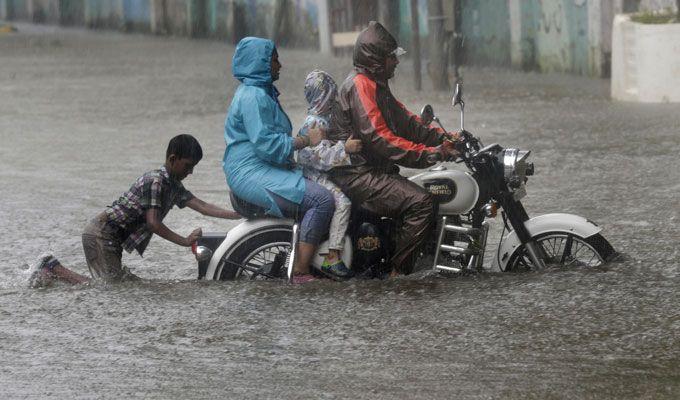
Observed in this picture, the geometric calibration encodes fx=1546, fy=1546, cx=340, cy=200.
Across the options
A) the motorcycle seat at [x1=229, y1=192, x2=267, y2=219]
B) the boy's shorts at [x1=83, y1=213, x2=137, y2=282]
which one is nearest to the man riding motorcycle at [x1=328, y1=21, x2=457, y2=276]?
the motorcycle seat at [x1=229, y1=192, x2=267, y2=219]

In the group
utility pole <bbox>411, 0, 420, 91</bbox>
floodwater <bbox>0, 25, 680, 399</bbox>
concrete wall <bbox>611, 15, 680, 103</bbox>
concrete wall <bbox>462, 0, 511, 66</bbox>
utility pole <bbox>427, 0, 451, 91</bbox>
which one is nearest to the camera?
floodwater <bbox>0, 25, 680, 399</bbox>

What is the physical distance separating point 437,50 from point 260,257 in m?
12.5

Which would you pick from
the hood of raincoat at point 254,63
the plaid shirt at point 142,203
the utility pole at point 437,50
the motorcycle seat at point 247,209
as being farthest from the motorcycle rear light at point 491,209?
the utility pole at point 437,50

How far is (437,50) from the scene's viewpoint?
20.0m

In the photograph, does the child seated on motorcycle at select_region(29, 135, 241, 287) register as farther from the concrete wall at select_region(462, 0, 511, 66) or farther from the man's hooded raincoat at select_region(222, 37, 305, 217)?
→ the concrete wall at select_region(462, 0, 511, 66)

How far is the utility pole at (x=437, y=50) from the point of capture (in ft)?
65.4

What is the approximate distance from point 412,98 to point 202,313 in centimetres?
1190

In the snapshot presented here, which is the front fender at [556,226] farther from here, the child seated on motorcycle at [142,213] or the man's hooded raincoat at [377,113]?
the child seated on motorcycle at [142,213]


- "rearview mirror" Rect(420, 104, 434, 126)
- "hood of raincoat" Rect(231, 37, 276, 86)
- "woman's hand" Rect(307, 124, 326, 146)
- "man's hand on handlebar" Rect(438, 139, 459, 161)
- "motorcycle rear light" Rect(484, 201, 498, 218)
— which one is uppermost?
"hood of raincoat" Rect(231, 37, 276, 86)

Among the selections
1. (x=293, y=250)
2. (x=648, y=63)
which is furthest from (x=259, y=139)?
(x=648, y=63)

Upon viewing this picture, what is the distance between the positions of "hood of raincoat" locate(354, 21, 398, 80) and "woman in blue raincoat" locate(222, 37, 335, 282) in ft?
1.38

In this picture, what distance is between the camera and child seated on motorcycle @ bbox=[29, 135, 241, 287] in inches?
313

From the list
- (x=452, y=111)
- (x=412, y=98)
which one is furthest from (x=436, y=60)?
(x=452, y=111)

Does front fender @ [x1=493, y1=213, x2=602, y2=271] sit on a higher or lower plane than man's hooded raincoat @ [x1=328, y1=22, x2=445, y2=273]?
lower
